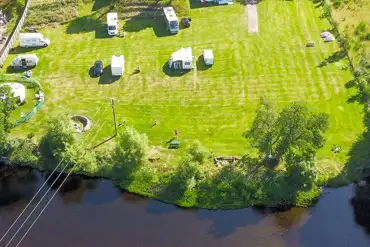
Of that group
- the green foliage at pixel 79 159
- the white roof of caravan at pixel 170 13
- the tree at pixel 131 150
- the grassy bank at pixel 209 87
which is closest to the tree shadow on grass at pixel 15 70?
the grassy bank at pixel 209 87

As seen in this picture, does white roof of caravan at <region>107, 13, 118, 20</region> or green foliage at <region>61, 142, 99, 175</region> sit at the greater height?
white roof of caravan at <region>107, 13, 118, 20</region>

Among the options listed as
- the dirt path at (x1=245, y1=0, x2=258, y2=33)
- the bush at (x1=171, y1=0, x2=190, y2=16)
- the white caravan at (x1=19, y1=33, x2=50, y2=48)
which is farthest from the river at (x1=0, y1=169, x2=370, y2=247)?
the bush at (x1=171, y1=0, x2=190, y2=16)

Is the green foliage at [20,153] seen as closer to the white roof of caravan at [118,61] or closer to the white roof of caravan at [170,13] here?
the white roof of caravan at [118,61]

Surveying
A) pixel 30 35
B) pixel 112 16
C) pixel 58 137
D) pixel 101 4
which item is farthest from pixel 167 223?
pixel 101 4

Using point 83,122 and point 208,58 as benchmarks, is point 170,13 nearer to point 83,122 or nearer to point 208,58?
point 208,58

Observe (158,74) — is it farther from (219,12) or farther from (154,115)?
(219,12)

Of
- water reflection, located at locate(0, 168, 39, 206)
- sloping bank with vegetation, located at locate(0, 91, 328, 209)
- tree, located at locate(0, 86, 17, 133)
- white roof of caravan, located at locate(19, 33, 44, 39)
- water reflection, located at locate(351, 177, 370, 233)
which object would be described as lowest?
water reflection, located at locate(351, 177, 370, 233)

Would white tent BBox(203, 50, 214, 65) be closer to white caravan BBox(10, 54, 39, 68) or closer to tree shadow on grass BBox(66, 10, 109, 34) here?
tree shadow on grass BBox(66, 10, 109, 34)
